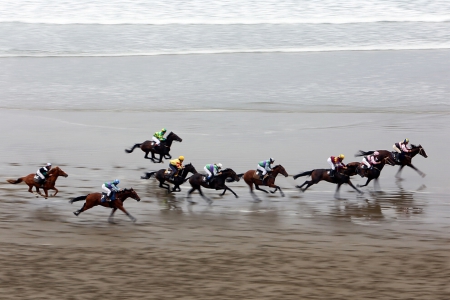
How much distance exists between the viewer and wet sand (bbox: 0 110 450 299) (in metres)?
12.5

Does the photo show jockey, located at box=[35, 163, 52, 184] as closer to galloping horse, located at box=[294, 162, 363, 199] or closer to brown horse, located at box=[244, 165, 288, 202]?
brown horse, located at box=[244, 165, 288, 202]

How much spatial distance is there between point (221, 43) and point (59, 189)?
78.6 feet

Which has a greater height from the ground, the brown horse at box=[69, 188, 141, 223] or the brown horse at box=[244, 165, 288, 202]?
the brown horse at box=[244, 165, 288, 202]

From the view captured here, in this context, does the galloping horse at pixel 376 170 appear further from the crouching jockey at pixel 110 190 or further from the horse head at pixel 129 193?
the crouching jockey at pixel 110 190

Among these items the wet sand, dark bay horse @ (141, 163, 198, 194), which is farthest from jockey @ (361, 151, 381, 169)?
dark bay horse @ (141, 163, 198, 194)

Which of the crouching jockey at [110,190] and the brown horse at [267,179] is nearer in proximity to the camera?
the crouching jockey at [110,190]

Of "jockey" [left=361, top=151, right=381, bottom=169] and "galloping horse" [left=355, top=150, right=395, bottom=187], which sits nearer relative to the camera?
"galloping horse" [left=355, top=150, right=395, bottom=187]

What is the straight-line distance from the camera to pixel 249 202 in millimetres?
17688

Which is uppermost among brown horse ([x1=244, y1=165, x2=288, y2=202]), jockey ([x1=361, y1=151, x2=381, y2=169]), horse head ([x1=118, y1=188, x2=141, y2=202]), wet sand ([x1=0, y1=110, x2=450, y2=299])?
jockey ([x1=361, y1=151, x2=381, y2=169])

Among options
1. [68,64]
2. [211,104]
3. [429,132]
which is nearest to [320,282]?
[429,132]

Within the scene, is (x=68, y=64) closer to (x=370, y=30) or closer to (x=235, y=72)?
(x=235, y=72)

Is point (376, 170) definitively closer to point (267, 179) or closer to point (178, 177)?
point (267, 179)

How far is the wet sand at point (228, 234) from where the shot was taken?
41.1 feet

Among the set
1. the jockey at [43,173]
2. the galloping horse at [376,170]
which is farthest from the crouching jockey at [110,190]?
the galloping horse at [376,170]
